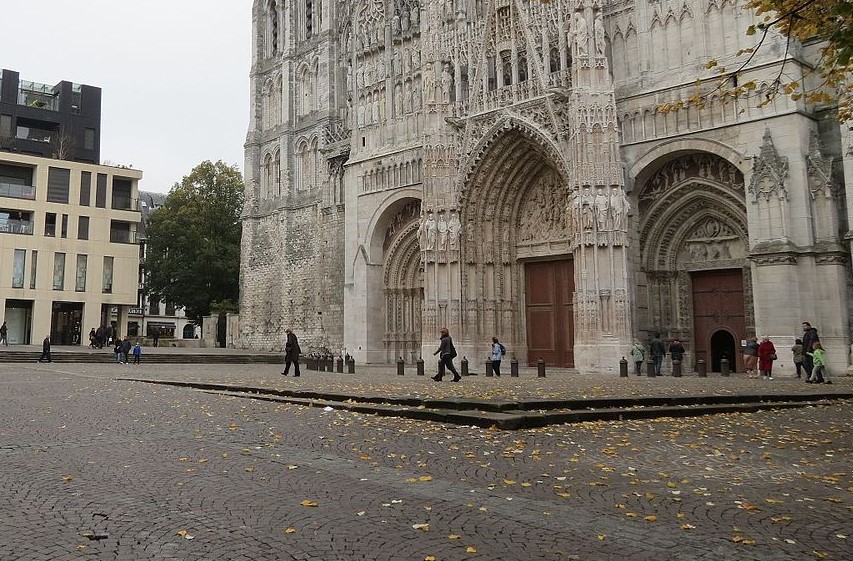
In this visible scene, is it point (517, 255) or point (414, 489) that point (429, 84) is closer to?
point (517, 255)

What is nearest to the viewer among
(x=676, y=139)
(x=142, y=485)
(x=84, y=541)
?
(x=84, y=541)

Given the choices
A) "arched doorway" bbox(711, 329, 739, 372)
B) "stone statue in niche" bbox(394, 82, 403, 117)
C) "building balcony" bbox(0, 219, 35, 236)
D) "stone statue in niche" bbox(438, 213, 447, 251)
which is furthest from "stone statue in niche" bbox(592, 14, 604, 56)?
"building balcony" bbox(0, 219, 35, 236)

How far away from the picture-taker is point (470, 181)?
3075 cm

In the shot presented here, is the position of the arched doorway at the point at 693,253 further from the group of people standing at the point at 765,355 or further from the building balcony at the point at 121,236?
the building balcony at the point at 121,236

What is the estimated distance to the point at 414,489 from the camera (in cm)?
652

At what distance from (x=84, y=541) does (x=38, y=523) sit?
2.32 feet

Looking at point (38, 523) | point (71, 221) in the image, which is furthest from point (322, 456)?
point (71, 221)

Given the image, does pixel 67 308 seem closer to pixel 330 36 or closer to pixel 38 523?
pixel 330 36

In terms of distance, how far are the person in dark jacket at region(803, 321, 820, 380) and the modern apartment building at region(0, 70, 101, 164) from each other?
49837 mm

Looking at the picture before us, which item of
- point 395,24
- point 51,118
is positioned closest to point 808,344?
point 395,24

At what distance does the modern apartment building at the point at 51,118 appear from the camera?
53125mm

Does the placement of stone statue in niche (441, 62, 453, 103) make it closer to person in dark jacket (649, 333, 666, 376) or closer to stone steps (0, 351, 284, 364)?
person in dark jacket (649, 333, 666, 376)

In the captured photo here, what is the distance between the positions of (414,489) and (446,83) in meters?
27.8

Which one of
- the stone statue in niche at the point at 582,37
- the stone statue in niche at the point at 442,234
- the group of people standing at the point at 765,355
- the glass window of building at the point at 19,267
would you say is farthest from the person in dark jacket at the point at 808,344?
the glass window of building at the point at 19,267
